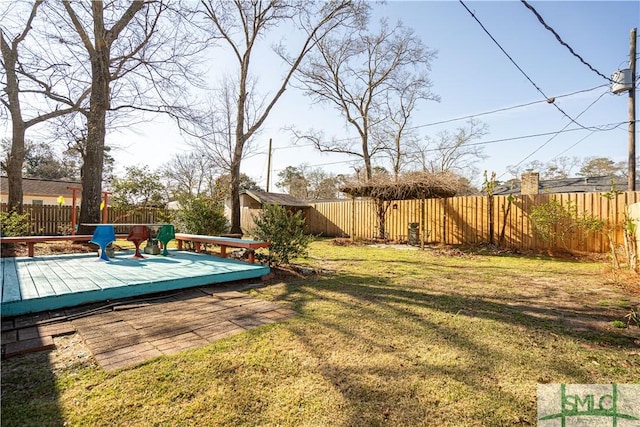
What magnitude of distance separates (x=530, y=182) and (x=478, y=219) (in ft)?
16.1

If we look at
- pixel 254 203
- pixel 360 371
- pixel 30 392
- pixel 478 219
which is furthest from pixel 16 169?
pixel 478 219

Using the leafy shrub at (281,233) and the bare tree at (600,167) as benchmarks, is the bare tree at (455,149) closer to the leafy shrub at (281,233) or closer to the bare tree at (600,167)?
the bare tree at (600,167)

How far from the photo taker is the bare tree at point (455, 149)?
20.1 meters

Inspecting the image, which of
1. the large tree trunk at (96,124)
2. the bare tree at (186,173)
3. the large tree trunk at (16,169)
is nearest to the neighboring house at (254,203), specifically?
the bare tree at (186,173)

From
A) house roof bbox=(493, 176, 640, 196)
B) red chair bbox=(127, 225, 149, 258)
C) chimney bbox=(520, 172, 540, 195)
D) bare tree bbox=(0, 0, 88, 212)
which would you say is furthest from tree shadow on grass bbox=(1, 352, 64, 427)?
house roof bbox=(493, 176, 640, 196)

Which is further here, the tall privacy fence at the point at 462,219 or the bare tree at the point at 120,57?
the tall privacy fence at the point at 462,219

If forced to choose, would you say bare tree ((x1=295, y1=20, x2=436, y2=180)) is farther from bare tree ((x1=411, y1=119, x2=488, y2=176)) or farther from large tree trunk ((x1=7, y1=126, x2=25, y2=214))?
large tree trunk ((x1=7, y1=126, x2=25, y2=214))

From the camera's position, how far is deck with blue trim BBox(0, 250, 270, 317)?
119 inches

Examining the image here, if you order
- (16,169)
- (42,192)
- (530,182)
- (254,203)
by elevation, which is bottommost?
(254,203)

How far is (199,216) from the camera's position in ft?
26.9

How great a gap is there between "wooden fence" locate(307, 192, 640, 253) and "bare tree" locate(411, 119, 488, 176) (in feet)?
27.9

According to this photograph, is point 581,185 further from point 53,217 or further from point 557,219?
point 53,217

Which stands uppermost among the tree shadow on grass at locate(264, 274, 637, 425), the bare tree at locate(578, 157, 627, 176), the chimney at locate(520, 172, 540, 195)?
the bare tree at locate(578, 157, 627, 176)

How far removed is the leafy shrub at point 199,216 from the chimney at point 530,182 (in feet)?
41.6
